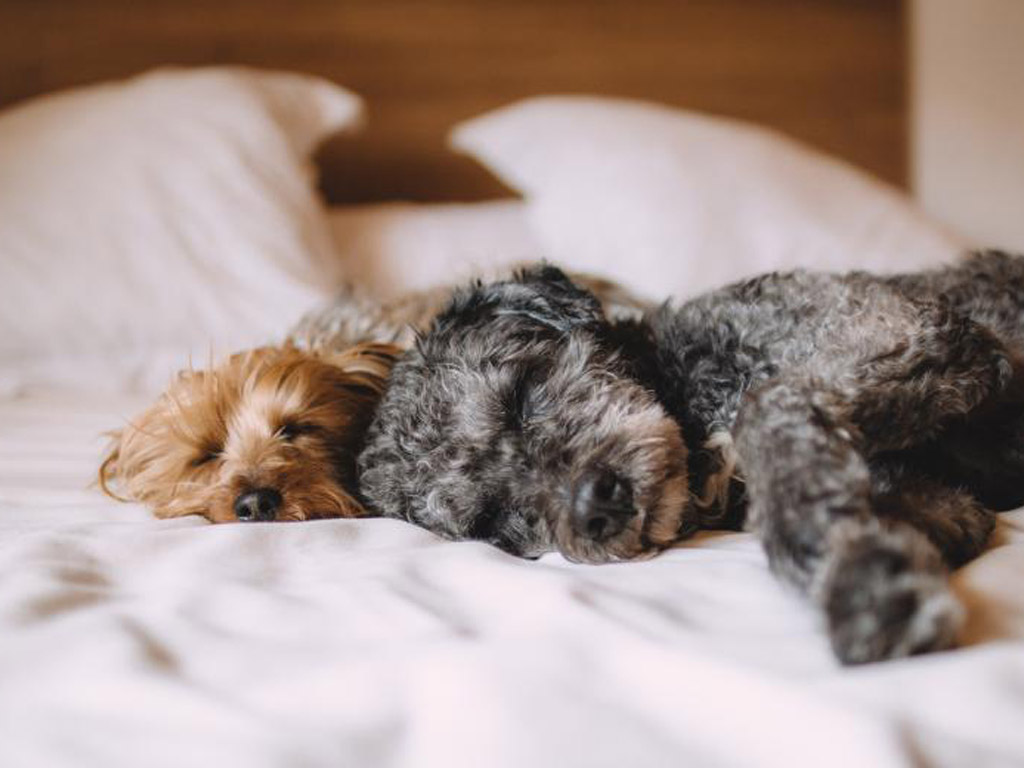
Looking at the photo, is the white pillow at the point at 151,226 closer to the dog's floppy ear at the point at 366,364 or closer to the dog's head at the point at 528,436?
the dog's floppy ear at the point at 366,364

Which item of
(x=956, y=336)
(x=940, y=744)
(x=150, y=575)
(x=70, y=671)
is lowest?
(x=150, y=575)

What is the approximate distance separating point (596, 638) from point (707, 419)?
749 millimetres

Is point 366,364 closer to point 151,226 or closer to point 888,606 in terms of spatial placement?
point 151,226

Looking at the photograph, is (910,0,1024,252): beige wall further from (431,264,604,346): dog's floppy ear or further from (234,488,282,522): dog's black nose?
(234,488,282,522): dog's black nose

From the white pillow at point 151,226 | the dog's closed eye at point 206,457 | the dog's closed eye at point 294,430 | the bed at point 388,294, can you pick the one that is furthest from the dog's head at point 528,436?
the white pillow at point 151,226

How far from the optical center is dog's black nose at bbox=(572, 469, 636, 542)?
1402mm

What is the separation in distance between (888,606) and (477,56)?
3328 millimetres

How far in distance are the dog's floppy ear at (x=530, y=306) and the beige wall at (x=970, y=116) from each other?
2.92m

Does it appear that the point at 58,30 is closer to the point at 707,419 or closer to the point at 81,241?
the point at 81,241

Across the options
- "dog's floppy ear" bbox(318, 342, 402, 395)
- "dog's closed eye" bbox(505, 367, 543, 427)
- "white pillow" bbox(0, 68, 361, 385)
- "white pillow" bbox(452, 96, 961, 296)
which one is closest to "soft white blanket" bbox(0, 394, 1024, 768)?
"dog's closed eye" bbox(505, 367, 543, 427)

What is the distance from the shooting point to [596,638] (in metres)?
0.99

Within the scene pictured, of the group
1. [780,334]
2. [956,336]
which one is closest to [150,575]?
[780,334]

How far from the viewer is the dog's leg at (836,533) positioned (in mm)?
946

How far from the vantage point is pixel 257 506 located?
176cm
